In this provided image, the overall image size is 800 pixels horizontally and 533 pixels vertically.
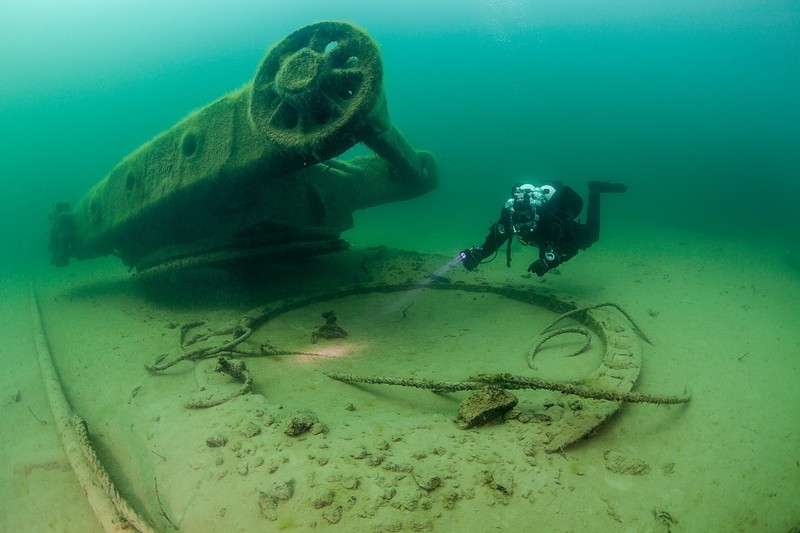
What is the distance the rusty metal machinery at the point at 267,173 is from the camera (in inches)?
153

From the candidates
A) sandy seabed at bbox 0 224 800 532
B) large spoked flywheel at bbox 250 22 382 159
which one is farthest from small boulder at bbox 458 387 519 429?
large spoked flywheel at bbox 250 22 382 159

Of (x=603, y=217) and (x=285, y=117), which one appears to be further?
(x=603, y=217)

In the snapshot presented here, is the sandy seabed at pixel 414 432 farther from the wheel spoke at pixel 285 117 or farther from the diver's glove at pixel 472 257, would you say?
the wheel spoke at pixel 285 117

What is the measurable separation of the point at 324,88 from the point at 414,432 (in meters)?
3.19

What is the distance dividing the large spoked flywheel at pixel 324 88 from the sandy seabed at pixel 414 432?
2.12 metres

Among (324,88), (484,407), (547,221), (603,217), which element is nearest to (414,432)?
(484,407)

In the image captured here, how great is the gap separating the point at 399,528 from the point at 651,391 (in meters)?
2.18

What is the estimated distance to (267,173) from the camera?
4.66 m

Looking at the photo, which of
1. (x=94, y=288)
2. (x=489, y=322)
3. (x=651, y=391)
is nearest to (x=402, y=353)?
(x=489, y=322)

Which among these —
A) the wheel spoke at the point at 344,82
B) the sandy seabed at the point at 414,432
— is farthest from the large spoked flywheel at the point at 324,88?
the sandy seabed at the point at 414,432

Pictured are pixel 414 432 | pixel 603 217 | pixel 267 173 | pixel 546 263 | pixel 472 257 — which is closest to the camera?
pixel 414 432

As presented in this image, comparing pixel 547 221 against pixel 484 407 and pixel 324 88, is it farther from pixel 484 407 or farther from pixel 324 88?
pixel 484 407

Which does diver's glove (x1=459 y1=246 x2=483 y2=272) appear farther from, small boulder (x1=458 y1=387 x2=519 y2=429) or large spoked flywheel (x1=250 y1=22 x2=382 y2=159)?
small boulder (x1=458 y1=387 x2=519 y2=429)

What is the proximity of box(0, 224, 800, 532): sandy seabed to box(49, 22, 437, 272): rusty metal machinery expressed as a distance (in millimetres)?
1260
